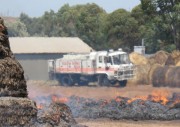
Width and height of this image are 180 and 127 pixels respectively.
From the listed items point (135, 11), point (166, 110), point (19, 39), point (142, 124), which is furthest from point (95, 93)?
point (135, 11)

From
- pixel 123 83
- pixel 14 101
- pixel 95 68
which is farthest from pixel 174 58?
A: pixel 14 101

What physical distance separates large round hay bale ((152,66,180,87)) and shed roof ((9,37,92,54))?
64.2ft

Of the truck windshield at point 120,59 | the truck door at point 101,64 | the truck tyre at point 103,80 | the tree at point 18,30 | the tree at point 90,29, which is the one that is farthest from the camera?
the tree at point 18,30

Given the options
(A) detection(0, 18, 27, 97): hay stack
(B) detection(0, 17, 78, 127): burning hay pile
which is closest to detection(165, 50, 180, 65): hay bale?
(B) detection(0, 17, 78, 127): burning hay pile

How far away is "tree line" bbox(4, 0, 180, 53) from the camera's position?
45.1 m

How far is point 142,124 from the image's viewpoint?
57.0 feet

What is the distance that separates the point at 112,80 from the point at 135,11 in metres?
28.5

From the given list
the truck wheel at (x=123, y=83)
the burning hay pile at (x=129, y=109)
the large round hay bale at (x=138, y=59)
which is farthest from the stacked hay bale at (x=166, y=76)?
the burning hay pile at (x=129, y=109)

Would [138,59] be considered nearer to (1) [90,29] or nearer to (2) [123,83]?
(2) [123,83]

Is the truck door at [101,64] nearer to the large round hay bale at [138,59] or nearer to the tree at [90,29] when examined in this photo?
the large round hay bale at [138,59]

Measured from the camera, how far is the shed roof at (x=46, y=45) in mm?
52553

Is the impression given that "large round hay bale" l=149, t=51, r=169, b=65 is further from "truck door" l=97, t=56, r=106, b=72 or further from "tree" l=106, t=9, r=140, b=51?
"tree" l=106, t=9, r=140, b=51

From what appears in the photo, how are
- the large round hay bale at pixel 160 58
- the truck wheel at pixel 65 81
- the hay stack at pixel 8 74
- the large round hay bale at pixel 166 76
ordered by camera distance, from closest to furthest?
the hay stack at pixel 8 74 → the large round hay bale at pixel 166 76 → the truck wheel at pixel 65 81 → the large round hay bale at pixel 160 58

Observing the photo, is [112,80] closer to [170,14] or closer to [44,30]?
[170,14]
